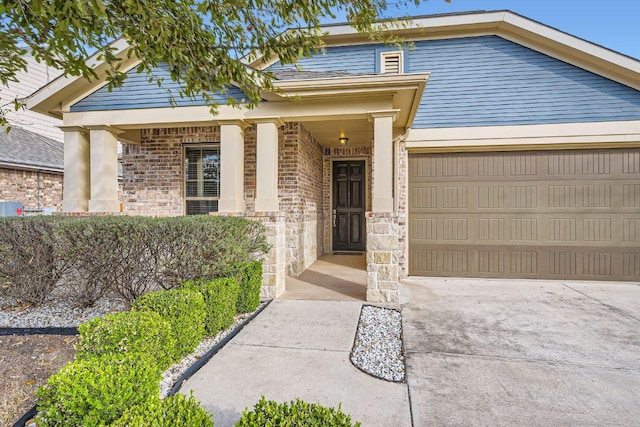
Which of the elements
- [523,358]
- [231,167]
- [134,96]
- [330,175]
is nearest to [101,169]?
[134,96]

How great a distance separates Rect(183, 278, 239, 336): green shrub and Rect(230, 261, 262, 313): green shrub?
308mm

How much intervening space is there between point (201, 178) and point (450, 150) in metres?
4.71

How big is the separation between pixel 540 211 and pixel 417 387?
4830 millimetres

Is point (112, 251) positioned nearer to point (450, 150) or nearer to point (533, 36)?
point (450, 150)

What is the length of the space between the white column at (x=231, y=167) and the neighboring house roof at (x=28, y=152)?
A: 5.46 meters

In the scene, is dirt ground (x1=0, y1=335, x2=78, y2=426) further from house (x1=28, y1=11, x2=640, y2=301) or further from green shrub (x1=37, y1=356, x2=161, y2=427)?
house (x1=28, y1=11, x2=640, y2=301)

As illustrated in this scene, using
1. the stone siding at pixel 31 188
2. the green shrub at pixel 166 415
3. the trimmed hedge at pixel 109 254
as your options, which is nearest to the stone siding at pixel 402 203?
the trimmed hedge at pixel 109 254

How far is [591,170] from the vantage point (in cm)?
563

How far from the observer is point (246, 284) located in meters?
3.86

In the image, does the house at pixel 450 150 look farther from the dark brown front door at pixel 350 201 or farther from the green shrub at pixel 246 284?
the dark brown front door at pixel 350 201

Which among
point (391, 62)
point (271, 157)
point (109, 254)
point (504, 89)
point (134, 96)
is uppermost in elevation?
point (391, 62)

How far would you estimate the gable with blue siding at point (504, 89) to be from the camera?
5.47 metres

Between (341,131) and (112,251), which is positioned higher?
(341,131)

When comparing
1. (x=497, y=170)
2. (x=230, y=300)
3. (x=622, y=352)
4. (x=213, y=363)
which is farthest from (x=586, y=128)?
(x=213, y=363)
